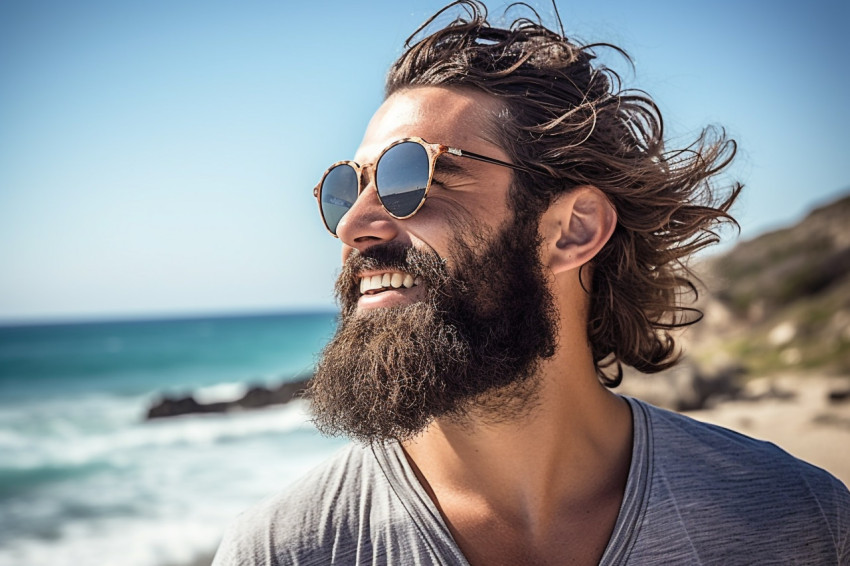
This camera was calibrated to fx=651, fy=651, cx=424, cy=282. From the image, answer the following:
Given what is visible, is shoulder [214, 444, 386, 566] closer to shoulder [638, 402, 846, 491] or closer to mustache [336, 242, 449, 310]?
mustache [336, 242, 449, 310]

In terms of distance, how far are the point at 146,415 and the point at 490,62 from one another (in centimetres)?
2494

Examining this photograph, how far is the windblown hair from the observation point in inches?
108

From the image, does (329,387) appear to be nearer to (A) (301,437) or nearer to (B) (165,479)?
(B) (165,479)

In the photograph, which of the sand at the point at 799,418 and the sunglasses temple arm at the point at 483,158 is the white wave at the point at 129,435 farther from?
the sunglasses temple arm at the point at 483,158

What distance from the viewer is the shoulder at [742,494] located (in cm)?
223

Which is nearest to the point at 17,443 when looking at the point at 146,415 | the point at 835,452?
the point at 146,415

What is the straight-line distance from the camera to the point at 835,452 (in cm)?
895

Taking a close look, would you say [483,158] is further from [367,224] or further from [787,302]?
[787,302]

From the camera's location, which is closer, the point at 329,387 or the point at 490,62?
the point at 329,387

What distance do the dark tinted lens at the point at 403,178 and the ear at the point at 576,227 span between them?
0.54 m

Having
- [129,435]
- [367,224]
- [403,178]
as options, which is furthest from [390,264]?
[129,435]

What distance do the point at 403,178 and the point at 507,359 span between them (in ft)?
2.67

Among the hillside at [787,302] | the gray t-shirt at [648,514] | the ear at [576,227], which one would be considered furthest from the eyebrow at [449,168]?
the hillside at [787,302]

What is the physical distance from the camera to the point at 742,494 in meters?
2.33
